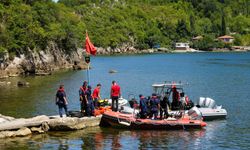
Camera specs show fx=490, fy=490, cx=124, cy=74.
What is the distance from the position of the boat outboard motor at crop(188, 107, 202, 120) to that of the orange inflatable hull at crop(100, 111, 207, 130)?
1.03m

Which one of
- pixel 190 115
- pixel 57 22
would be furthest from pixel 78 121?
pixel 57 22

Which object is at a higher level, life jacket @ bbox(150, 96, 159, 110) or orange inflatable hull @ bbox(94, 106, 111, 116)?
life jacket @ bbox(150, 96, 159, 110)

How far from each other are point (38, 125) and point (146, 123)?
6976mm

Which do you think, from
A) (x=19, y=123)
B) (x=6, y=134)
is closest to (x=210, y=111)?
(x=19, y=123)

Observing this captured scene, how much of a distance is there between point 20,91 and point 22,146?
94.6ft

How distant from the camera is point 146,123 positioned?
3206 cm

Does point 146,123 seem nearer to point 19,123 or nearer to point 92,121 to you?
point 92,121

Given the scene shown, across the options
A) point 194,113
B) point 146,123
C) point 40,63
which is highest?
point 40,63

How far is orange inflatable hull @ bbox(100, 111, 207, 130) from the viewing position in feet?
105

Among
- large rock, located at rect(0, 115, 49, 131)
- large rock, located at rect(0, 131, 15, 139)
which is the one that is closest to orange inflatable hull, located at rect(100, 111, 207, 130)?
large rock, located at rect(0, 115, 49, 131)

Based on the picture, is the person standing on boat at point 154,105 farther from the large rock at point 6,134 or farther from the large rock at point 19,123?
the large rock at point 6,134

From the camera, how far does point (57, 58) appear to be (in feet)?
317

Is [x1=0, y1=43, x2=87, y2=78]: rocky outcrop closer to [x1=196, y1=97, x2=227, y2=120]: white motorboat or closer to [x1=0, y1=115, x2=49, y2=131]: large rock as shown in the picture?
[x1=196, y1=97, x2=227, y2=120]: white motorboat

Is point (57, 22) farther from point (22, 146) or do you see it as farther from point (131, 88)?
point (22, 146)
